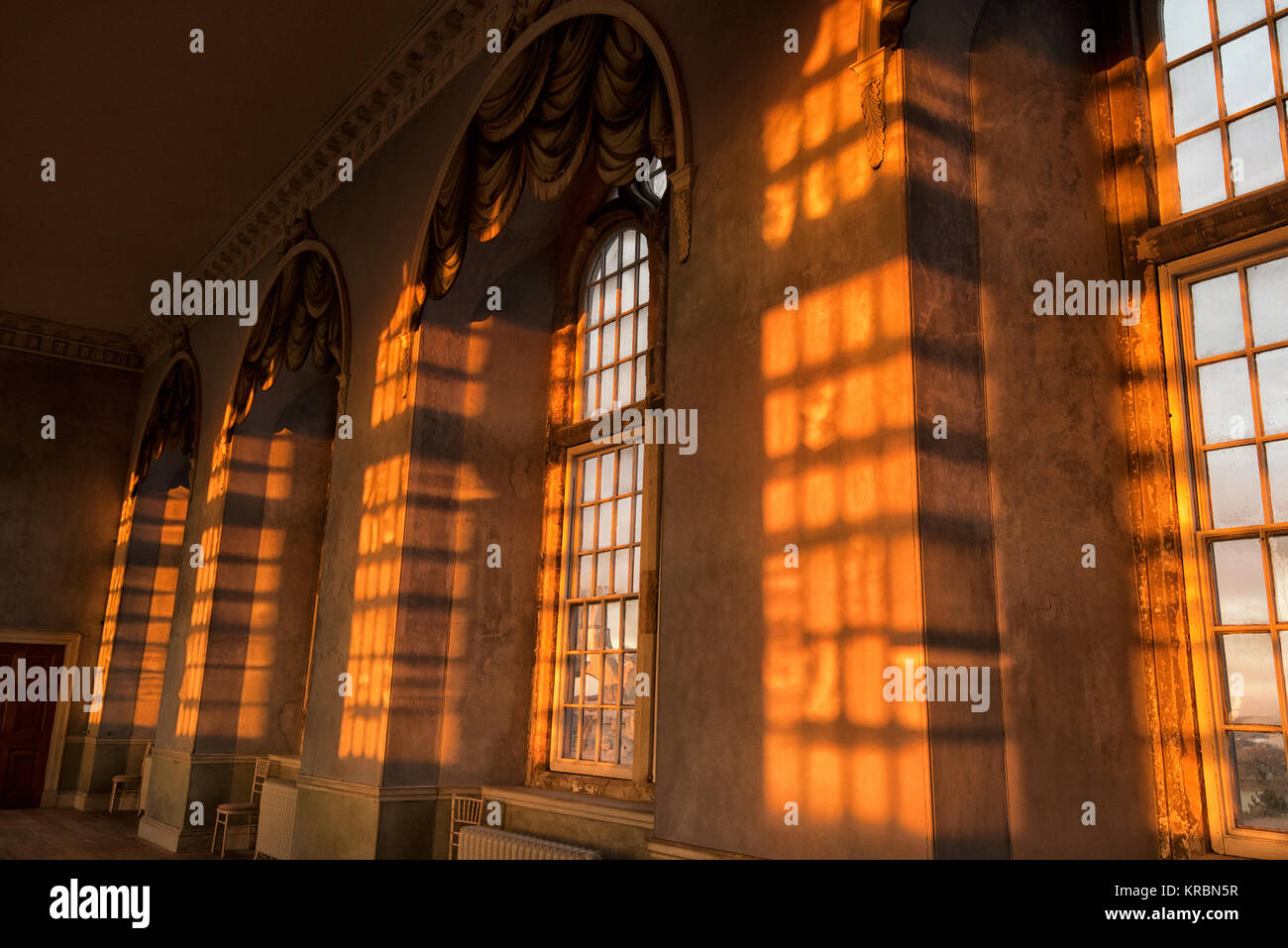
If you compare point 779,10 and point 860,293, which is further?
point 779,10

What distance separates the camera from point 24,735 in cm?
1391

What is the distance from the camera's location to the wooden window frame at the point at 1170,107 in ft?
12.5

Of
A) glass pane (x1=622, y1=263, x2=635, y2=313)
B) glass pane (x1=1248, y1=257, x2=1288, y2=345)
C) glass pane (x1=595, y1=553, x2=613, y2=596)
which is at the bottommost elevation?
glass pane (x1=595, y1=553, x2=613, y2=596)

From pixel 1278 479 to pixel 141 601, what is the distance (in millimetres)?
14611

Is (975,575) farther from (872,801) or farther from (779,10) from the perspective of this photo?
(779,10)

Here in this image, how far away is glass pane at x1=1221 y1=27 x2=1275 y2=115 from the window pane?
729 millimetres

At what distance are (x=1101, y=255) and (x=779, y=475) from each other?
1.78 metres

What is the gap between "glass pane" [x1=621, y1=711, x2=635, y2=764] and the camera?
6.67 meters

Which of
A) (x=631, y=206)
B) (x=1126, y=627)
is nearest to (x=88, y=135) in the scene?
(x=631, y=206)

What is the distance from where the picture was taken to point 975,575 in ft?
11.8

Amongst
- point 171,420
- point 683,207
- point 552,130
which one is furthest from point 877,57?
point 171,420

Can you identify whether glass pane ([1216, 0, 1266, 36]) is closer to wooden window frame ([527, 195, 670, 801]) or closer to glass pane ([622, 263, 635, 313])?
wooden window frame ([527, 195, 670, 801])

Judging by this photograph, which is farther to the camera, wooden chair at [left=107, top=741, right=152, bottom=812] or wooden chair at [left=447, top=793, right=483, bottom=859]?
wooden chair at [left=107, top=741, right=152, bottom=812]

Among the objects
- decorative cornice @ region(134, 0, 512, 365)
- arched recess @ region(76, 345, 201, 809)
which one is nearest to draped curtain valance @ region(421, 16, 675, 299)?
decorative cornice @ region(134, 0, 512, 365)
